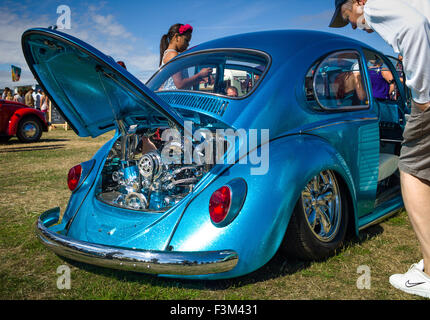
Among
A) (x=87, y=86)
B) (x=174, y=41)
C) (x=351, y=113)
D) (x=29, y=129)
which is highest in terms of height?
(x=174, y=41)

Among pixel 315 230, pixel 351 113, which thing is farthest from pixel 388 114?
pixel 315 230

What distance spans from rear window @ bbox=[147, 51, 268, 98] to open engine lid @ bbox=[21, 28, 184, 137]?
55 cm

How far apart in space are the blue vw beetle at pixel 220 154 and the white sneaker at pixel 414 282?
0.48 metres

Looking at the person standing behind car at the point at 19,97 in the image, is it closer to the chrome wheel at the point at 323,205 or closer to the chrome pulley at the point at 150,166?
the chrome pulley at the point at 150,166

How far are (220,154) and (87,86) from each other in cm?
112

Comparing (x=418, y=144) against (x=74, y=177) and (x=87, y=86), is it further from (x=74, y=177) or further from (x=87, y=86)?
(x=74, y=177)

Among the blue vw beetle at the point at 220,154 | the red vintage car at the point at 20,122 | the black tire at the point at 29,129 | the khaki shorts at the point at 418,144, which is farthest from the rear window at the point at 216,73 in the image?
the black tire at the point at 29,129

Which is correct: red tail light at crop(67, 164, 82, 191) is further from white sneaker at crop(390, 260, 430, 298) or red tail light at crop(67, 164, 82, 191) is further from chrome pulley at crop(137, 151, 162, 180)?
white sneaker at crop(390, 260, 430, 298)

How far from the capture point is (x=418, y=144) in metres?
2.18

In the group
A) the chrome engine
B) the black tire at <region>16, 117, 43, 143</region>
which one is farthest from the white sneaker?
the black tire at <region>16, 117, 43, 143</region>

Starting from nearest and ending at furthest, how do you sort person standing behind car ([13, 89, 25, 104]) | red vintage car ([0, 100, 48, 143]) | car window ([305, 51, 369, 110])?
car window ([305, 51, 369, 110]) < red vintage car ([0, 100, 48, 143]) < person standing behind car ([13, 89, 25, 104])

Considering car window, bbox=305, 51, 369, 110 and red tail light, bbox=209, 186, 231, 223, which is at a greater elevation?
car window, bbox=305, 51, 369, 110

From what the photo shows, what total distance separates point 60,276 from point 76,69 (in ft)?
4.57

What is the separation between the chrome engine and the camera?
250 centimetres
